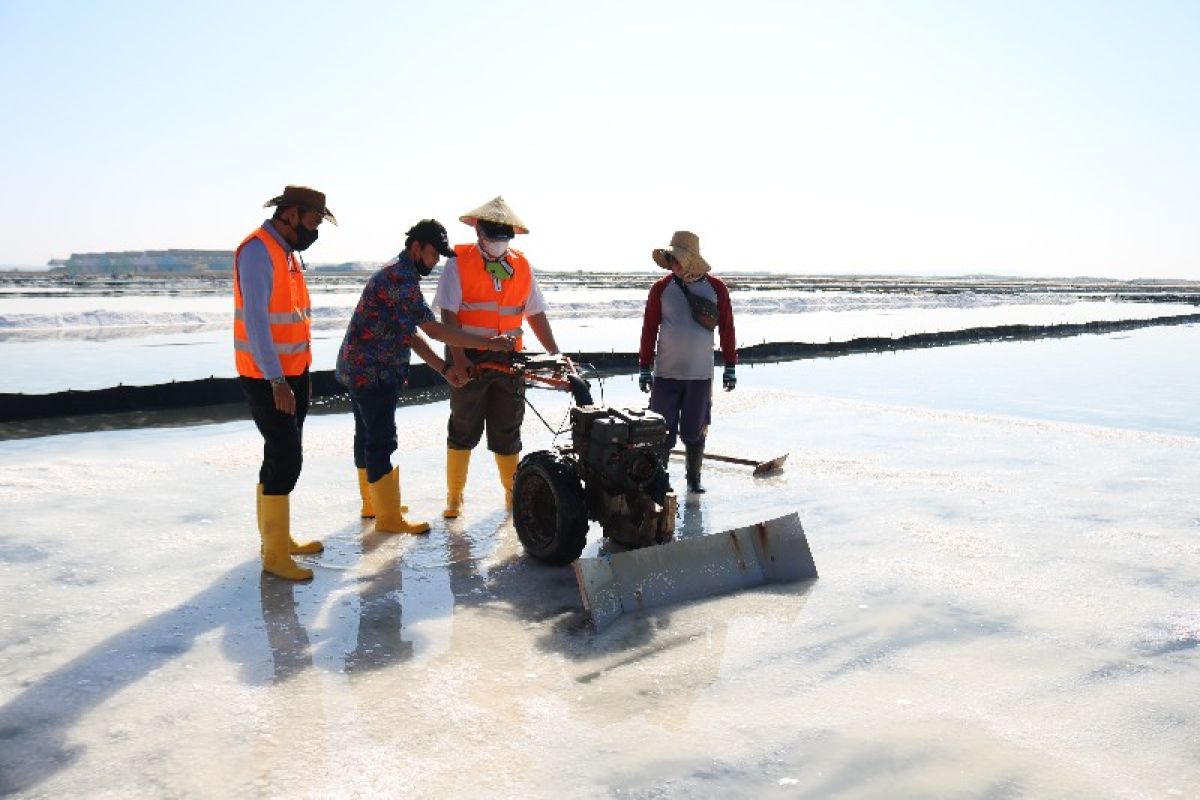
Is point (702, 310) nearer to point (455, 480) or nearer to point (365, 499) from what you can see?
point (455, 480)

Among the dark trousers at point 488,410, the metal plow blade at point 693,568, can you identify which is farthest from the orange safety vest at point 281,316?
the metal plow blade at point 693,568

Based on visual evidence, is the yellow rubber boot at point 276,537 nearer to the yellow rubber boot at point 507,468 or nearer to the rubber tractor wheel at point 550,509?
the rubber tractor wheel at point 550,509

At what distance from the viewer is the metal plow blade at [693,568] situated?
152 inches

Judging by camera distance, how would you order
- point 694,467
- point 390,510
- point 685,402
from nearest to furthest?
1. point 390,510
2. point 685,402
3. point 694,467

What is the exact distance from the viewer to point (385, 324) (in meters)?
5.00

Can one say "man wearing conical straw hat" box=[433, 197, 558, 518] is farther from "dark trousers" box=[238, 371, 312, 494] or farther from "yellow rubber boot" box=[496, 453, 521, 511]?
"dark trousers" box=[238, 371, 312, 494]

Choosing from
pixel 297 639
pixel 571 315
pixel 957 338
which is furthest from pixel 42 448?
pixel 571 315

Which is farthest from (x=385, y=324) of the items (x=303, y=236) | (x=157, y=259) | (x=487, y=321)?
(x=157, y=259)

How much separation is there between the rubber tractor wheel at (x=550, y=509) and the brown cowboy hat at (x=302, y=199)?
1.64m

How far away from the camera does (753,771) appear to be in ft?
8.80

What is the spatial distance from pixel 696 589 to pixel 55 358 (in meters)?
14.1

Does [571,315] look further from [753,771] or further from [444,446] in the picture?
[753,771]

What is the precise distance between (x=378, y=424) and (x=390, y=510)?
1.72ft

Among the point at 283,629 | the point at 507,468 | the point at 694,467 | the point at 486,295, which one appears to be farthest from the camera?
the point at 694,467
